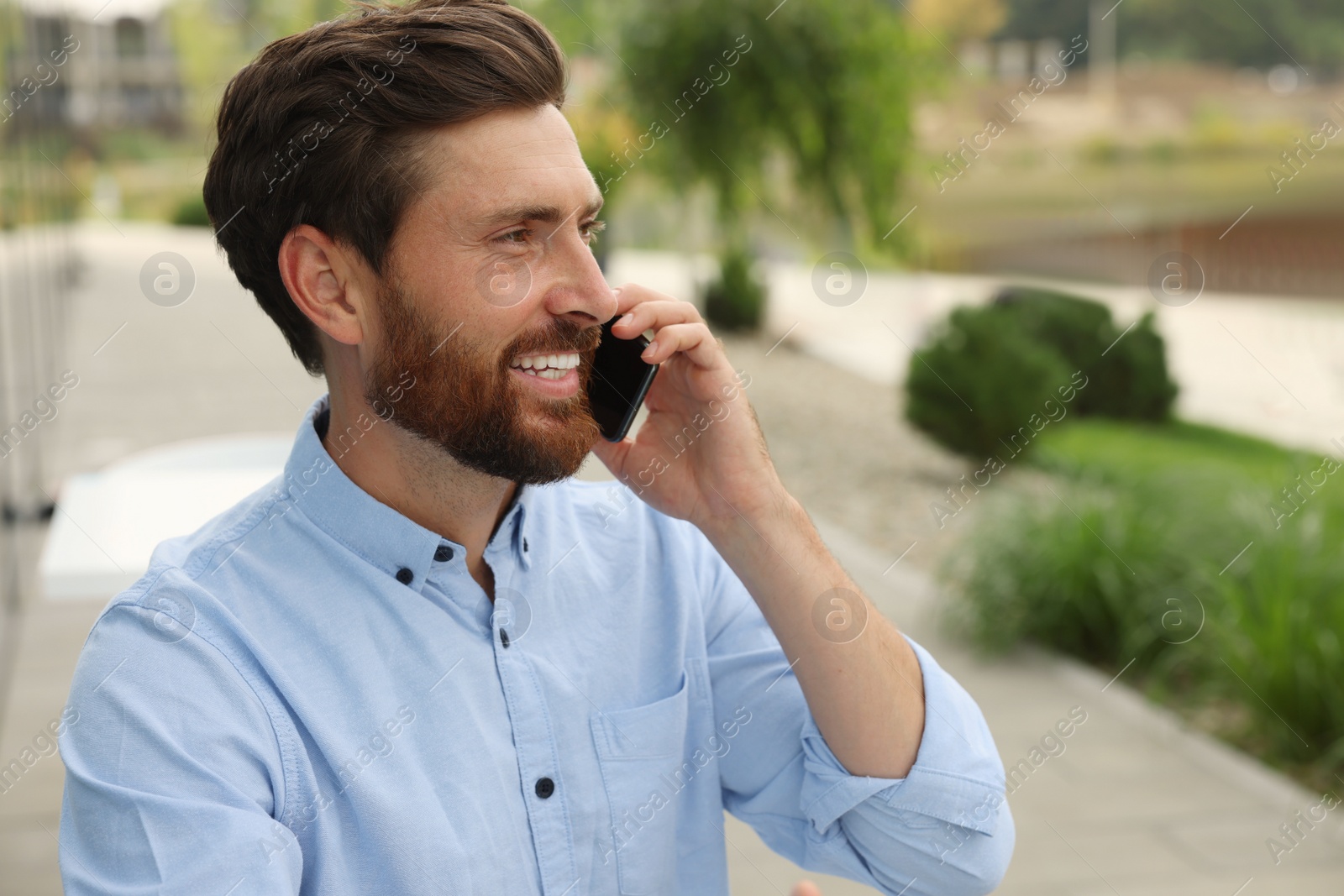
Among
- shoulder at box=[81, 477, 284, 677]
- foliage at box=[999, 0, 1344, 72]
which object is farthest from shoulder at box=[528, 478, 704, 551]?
foliage at box=[999, 0, 1344, 72]

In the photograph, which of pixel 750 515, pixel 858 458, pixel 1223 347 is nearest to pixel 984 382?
pixel 858 458

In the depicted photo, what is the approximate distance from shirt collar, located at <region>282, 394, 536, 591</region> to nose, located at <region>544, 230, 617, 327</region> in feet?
1.15

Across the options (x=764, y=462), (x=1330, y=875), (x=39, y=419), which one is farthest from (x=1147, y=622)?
(x=39, y=419)

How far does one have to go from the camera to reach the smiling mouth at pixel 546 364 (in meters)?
1.66

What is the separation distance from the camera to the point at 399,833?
148cm

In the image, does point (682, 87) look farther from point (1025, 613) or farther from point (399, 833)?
point (399, 833)

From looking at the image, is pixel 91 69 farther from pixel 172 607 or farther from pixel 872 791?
pixel 872 791

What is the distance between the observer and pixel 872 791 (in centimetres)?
172

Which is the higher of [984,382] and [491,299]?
[491,299]

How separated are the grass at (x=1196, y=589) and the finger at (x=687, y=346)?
137 inches

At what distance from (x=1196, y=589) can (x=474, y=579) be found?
4.13m

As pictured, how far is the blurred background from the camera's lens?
4.24 m

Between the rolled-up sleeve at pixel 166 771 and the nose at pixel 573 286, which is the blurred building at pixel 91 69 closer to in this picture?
the nose at pixel 573 286

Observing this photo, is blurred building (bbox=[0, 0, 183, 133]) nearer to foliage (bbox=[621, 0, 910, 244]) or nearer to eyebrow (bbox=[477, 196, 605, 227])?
eyebrow (bbox=[477, 196, 605, 227])
